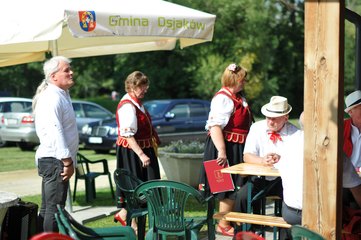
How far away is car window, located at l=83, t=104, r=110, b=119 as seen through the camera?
19812 millimetres

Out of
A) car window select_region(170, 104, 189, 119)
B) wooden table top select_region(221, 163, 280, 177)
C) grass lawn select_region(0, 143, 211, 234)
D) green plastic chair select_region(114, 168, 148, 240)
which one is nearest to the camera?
wooden table top select_region(221, 163, 280, 177)

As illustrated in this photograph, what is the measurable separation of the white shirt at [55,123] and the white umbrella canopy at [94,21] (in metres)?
1.03

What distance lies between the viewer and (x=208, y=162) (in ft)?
22.2

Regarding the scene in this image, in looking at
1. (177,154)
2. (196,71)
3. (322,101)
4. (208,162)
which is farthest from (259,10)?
(322,101)

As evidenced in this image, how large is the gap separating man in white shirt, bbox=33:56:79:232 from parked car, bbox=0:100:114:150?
12527 millimetres

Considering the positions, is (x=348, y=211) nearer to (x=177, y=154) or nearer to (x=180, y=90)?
(x=177, y=154)

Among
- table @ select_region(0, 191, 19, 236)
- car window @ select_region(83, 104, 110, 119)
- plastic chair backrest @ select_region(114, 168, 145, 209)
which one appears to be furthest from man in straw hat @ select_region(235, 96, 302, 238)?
car window @ select_region(83, 104, 110, 119)

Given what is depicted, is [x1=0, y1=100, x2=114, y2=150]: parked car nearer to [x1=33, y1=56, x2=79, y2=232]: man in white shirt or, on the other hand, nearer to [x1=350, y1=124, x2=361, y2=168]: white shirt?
[x1=33, y1=56, x2=79, y2=232]: man in white shirt

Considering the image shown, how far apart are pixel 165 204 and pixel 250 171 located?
0.98m

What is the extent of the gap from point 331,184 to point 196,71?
32.5m

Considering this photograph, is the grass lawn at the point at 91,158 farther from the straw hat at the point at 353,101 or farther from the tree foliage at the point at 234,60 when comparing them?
the tree foliage at the point at 234,60

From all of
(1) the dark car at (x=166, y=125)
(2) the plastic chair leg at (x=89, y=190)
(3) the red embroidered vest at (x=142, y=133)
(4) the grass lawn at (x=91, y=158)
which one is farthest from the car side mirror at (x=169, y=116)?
(3) the red embroidered vest at (x=142, y=133)

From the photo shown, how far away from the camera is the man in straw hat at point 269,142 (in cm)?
630

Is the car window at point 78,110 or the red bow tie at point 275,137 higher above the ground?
the red bow tie at point 275,137
